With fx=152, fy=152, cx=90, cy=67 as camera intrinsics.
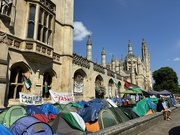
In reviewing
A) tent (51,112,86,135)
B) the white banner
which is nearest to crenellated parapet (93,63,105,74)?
the white banner

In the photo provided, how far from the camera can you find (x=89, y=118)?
255 inches

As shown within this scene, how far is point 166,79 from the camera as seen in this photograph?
5478cm

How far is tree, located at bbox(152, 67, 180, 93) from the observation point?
172 feet

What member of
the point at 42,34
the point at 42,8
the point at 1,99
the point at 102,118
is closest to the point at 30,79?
the point at 1,99

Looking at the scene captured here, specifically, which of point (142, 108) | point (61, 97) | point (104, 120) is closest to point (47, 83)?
point (61, 97)

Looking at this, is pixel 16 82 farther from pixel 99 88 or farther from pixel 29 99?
pixel 99 88

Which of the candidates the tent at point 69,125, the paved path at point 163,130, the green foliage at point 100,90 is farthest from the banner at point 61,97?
the green foliage at point 100,90

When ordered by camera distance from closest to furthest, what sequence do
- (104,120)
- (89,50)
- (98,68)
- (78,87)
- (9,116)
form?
(9,116) → (104,120) → (78,87) → (89,50) → (98,68)

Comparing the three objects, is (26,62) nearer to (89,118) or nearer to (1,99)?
(1,99)

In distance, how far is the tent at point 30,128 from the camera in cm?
456

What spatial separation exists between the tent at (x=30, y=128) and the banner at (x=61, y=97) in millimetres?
6140

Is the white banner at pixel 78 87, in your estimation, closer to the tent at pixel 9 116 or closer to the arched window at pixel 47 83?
the arched window at pixel 47 83

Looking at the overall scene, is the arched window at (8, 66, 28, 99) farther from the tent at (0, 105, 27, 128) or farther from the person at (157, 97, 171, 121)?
the person at (157, 97, 171, 121)

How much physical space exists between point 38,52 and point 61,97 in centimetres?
385
